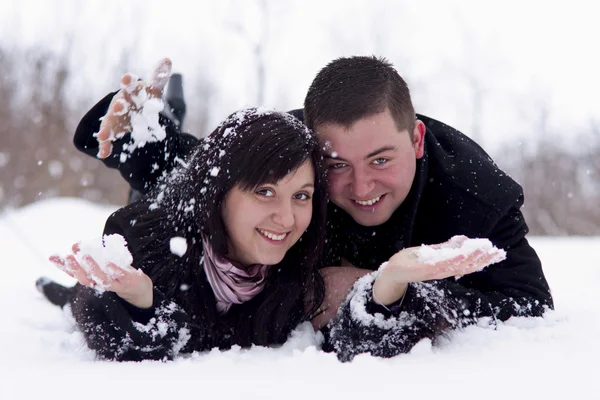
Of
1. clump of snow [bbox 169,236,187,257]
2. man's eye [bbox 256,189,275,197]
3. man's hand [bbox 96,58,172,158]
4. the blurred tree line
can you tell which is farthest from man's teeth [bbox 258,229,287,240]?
the blurred tree line

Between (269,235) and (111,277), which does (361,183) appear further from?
(111,277)

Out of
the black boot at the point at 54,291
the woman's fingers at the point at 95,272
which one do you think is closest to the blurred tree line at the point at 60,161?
the black boot at the point at 54,291

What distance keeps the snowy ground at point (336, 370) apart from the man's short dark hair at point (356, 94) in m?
0.86

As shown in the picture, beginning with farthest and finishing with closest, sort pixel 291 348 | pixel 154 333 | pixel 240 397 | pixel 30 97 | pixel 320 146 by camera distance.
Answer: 1. pixel 30 97
2. pixel 320 146
3. pixel 291 348
4. pixel 154 333
5. pixel 240 397

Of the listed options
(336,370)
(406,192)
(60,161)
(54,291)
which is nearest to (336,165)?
(406,192)

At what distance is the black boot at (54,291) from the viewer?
3.55m

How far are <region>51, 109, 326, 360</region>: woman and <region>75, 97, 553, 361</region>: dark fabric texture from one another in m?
0.28

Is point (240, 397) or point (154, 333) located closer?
point (240, 397)

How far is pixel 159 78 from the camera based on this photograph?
9.30 feet

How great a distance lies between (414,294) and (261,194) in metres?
0.62

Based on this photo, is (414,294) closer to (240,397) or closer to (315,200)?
(315,200)

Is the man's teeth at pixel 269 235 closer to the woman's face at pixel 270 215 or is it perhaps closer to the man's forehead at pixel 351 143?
the woman's face at pixel 270 215

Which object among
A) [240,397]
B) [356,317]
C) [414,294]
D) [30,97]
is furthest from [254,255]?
[30,97]

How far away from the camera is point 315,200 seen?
7.52 feet
